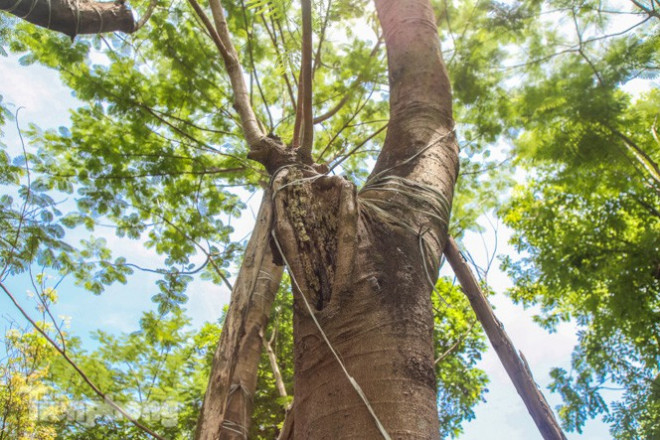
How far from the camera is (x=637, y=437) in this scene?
20.2 feet

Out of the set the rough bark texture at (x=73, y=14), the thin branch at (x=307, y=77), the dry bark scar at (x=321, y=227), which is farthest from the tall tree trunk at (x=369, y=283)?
→ the rough bark texture at (x=73, y=14)

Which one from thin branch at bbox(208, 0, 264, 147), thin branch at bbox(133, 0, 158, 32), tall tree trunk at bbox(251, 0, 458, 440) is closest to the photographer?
tall tree trunk at bbox(251, 0, 458, 440)

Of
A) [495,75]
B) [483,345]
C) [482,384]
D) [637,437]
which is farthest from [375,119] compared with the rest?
[637,437]

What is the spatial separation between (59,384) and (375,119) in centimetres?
593

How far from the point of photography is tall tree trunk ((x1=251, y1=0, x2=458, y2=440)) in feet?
3.41

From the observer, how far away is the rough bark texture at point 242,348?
5.18 feet

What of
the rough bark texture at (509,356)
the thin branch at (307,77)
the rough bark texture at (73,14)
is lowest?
the rough bark texture at (509,356)

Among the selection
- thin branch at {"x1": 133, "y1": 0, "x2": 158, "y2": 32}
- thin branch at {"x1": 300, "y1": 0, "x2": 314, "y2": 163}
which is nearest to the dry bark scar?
thin branch at {"x1": 300, "y1": 0, "x2": 314, "y2": 163}

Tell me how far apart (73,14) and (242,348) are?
7.21 ft

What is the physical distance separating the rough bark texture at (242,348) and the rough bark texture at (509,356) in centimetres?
74

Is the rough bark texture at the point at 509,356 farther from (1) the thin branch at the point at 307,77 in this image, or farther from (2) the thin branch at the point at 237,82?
(2) the thin branch at the point at 237,82

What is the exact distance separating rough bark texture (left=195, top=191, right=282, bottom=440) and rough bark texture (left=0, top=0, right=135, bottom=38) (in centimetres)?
105

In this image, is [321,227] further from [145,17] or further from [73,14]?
[145,17]

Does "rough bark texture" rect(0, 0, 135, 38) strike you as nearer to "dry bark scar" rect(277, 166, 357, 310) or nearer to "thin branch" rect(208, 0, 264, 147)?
"thin branch" rect(208, 0, 264, 147)
